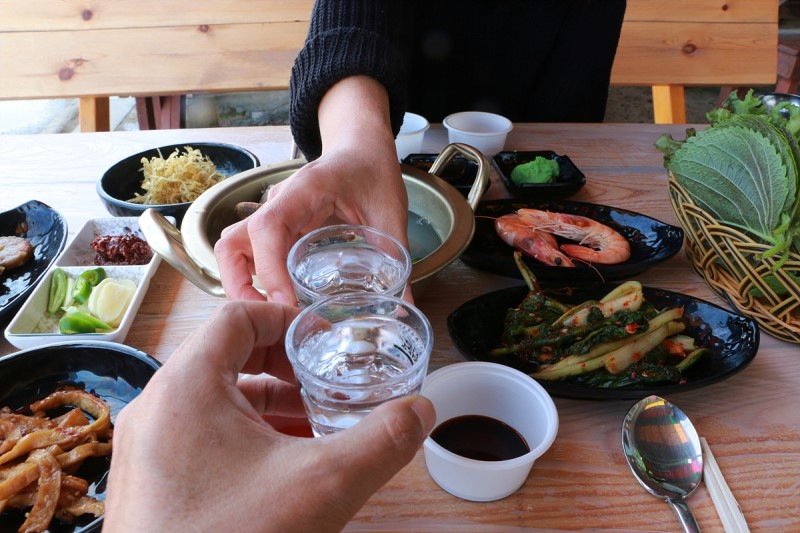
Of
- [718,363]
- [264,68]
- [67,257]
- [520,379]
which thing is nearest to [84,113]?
[264,68]

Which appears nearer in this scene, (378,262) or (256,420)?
(256,420)

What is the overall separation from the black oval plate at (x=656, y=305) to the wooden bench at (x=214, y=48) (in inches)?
71.3

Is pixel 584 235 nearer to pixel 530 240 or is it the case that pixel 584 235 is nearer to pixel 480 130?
pixel 530 240

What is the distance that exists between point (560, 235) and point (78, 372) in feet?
3.39

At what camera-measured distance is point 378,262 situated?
785mm

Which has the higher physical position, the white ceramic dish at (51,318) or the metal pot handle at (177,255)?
the metal pot handle at (177,255)

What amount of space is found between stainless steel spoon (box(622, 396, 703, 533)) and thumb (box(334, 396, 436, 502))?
442 millimetres

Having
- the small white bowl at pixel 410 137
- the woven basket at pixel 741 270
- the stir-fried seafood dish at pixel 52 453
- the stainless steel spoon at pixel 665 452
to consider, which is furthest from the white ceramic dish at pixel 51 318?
the woven basket at pixel 741 270

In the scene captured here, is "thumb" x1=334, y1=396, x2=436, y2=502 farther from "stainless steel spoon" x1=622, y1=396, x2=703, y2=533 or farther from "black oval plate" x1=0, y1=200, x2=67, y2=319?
"black oval plate" x1=0, y1=200, x2=67, y2=319

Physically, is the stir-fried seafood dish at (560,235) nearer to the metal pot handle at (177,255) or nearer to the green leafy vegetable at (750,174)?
the green leafy vegetable at (750,174)

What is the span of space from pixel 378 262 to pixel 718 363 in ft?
1.98

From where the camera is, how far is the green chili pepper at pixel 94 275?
1037 mm

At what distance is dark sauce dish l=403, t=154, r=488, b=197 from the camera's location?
139cm

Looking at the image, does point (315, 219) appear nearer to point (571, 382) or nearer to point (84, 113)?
point (571, 382)
